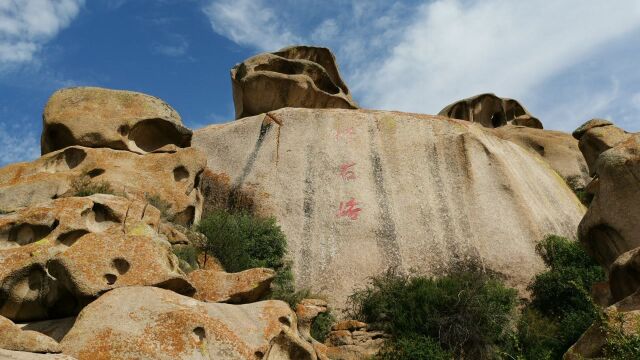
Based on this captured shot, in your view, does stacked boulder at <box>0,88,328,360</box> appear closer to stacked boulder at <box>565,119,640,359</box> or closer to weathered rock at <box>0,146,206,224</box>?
weathered rock at <box>0,146,206,224</box>

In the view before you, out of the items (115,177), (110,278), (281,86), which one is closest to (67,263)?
(110,278)

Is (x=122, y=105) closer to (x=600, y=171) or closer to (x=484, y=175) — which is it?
(x=484, y=175)

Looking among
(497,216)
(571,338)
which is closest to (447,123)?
(497,216)

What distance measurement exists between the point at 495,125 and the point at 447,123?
9.29 meters

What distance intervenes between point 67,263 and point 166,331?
1683mm

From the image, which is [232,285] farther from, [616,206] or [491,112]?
[491,112]

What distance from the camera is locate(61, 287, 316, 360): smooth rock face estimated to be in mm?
7141

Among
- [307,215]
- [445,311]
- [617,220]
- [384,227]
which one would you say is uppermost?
[307,215]

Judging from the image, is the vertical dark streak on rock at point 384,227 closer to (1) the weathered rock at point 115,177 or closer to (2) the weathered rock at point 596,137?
(1) the weathered rock at point 115,177

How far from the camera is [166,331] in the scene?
749 cm

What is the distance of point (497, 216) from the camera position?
17109 mm

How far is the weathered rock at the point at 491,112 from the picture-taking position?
27502mm

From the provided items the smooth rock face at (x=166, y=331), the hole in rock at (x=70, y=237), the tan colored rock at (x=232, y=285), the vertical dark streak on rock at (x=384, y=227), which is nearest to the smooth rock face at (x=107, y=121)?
the vertical dark streak on rock at (x=384, y=227)

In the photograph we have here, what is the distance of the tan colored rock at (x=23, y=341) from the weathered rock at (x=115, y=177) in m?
6.91
